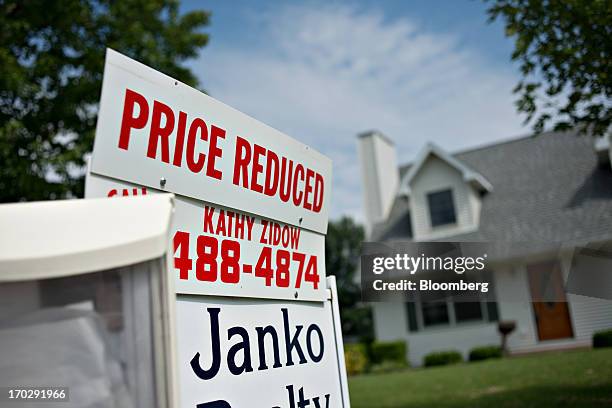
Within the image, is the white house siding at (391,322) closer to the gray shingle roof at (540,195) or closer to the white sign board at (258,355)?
the gray shingle roof at (540,195)

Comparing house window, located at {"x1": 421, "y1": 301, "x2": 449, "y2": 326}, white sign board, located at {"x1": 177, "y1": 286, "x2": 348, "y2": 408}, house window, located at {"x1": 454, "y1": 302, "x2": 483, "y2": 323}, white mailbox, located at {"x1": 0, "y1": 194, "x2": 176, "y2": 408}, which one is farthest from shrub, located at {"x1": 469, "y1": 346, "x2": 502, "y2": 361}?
white mailbox, located at {"x1": 0, "y1": 194, "x2": 176, "y2": 408}

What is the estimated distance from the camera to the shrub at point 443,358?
1839 centimetres

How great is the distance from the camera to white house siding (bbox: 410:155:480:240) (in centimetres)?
2052

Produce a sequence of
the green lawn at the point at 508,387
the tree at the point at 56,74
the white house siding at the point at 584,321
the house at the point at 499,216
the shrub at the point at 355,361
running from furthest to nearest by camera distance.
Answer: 1. the shrub at the point at 355,361
2. the house at the point at 499,216
3. the white house siding at the point at 584,321
4. the tree at the point at 56,74
5. the green lawn at the point at 508,387

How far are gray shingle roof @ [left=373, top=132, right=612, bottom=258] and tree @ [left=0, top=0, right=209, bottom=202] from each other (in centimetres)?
1072

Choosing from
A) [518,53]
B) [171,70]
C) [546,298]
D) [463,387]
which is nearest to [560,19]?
[518,53]

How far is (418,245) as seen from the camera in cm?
337

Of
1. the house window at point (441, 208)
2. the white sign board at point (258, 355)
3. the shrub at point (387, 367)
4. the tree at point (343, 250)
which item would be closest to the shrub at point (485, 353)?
the shrub at point (387, 367)

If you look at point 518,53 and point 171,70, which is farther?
point 171,70

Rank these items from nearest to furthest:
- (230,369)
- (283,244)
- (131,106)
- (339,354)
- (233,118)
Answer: (131,106)
(230,369)
(233,118)
(283,244)
(339,354)

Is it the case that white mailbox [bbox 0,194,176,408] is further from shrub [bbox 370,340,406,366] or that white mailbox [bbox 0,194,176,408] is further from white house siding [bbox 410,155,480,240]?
white house siding [bbox 410,155,480,240]

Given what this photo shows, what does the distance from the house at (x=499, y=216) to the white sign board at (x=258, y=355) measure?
48.5 ft

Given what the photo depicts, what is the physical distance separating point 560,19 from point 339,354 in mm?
4428

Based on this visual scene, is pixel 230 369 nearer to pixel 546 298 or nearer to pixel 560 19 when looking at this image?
pixel 546 298
